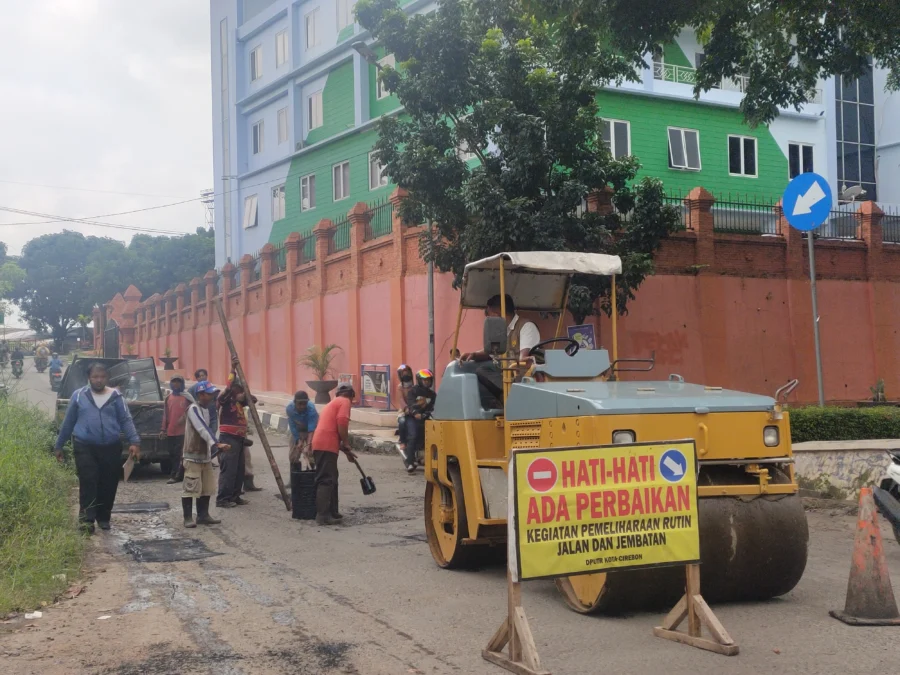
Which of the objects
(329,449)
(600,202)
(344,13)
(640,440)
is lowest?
(329,449)

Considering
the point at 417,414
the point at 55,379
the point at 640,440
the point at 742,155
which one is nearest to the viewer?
the point at 640,440

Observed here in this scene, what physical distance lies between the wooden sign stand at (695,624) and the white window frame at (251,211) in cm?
3364

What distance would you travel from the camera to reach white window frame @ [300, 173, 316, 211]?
111 ft

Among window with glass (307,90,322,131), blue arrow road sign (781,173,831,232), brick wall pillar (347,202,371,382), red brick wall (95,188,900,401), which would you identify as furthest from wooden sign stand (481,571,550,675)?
window with glass (307,90,322,131)

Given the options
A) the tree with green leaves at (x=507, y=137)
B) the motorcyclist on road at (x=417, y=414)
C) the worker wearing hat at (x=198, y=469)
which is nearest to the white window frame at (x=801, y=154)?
the tree with green leaves at (x=507, y=137)

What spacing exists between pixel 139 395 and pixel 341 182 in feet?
54.7

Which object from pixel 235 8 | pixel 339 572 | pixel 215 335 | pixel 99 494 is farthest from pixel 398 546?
pixel 235 8

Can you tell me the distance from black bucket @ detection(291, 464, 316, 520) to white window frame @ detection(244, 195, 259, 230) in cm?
2738

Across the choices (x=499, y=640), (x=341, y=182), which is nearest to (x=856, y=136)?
(x=341, y=182)

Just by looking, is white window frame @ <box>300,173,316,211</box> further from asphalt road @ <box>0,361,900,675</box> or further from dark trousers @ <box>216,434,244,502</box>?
asphalt road @ <box>0,361,900,675</box>

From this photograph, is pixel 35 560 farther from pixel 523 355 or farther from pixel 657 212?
pixel 657 212

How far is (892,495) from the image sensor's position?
26.6 ft

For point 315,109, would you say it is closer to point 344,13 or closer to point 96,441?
point 344,13

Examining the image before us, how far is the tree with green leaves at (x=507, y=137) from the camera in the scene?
609 inches
